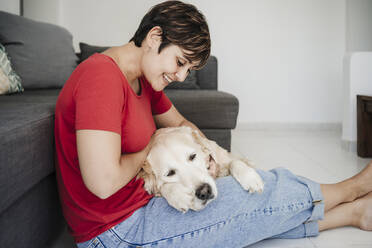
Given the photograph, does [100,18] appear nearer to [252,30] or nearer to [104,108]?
[252,30]

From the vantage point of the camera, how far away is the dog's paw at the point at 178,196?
112cm

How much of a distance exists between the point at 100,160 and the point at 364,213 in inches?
51.7

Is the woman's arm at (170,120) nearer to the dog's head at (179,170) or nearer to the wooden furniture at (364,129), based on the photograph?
the dog's head at (179,170)

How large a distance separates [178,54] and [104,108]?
13.9 inches

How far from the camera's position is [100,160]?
0.98 metres

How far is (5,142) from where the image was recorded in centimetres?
90

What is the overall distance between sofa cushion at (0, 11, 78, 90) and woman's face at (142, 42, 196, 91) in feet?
5.15

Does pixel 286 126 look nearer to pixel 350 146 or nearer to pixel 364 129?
pixel 350 146

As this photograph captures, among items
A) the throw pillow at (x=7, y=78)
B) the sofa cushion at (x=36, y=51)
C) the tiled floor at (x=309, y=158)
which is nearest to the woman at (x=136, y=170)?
the tiled floor at (x=309, y=158)

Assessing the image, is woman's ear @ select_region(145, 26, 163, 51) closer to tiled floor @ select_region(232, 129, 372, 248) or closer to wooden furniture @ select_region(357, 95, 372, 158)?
tiled floor @ select_region(232, 129, 372, 248)

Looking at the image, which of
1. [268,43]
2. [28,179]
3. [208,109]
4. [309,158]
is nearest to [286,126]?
[268,43]

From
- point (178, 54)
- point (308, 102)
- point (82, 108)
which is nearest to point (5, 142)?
point (82, 108)

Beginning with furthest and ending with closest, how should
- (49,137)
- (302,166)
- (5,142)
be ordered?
(302,166)
(49,137)
(5,142)

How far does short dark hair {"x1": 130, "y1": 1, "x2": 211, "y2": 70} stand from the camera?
1087 millimetres
